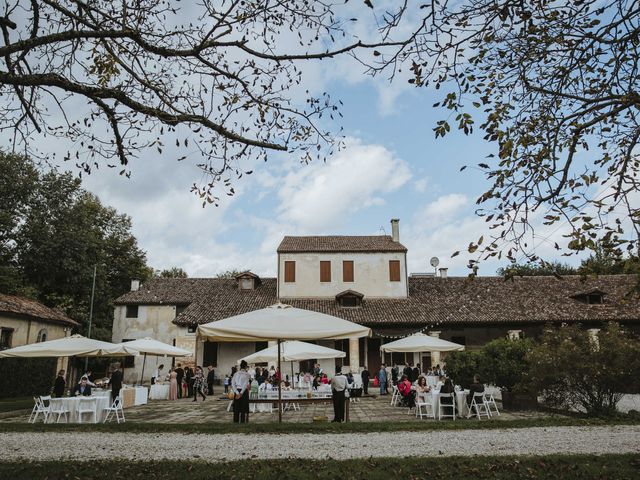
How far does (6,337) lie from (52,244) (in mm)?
11599

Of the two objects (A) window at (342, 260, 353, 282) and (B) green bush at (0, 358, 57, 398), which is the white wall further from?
(B) green bush at (0, 358, 57, 398)

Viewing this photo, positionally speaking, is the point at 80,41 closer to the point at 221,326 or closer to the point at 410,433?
the point at 221,326

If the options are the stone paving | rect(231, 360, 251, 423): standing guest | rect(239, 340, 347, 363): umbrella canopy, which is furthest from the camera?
rect(239, 340, 347, 363): umbrella canopy

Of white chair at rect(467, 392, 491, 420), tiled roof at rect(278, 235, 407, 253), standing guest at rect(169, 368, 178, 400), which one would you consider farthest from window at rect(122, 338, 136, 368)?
white chair at rect(467, 392, 491, 420)

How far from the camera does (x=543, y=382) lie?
13047 mm

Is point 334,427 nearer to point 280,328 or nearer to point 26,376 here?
point 280,328

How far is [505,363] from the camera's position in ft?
50.1

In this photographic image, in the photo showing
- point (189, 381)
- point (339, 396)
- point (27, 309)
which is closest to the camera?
point (339, 396)

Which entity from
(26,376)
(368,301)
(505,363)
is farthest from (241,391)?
(368,301)

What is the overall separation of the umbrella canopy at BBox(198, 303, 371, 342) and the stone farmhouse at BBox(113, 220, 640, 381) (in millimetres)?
17292

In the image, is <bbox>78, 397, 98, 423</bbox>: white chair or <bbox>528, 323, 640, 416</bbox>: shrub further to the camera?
<bbox>78, 397, 98, 423</bbox>: white chair

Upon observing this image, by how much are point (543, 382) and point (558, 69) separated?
31.2ft

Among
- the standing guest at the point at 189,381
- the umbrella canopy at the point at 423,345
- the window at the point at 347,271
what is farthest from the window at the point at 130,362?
the umbrella canopy at the point at 423,345

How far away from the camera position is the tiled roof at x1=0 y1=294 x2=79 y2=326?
80.2ft
